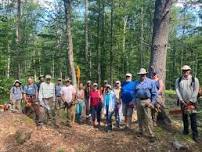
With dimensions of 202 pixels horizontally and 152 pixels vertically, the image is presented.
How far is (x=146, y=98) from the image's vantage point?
12.8m

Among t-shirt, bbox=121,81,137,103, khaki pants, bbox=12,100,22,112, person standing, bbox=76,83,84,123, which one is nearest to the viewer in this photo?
t-shirt, bbox=121,81,137,103

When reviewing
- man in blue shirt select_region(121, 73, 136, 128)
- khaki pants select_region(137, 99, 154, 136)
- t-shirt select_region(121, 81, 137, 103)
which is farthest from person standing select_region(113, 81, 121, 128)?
khaki pants select_region(137, 99, 154, 136)

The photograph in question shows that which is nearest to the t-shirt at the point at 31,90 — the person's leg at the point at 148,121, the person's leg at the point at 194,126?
the person's leg at the point at 148,121

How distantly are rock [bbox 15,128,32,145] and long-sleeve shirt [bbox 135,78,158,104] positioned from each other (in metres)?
3.74

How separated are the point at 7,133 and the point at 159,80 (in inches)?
206

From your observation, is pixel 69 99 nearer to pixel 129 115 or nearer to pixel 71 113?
pixel 71 113

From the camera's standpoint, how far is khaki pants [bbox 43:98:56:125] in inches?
613

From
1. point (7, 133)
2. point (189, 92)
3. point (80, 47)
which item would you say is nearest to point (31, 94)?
point (7, 133)

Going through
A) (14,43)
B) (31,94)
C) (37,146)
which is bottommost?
(37,146)

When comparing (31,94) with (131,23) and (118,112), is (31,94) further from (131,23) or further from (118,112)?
(131,23)

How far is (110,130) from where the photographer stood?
14164 millimetres

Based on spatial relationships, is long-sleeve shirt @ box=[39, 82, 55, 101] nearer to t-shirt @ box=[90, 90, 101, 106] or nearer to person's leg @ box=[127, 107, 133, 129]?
t-shirt @ box=[90, 90, 101, 106]

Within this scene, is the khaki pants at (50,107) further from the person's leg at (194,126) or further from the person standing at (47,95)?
the person's leg at (194,126)

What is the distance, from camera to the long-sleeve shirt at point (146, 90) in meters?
12.7
